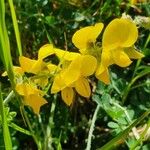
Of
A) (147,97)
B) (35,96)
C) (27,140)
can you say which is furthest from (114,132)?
(35,96)

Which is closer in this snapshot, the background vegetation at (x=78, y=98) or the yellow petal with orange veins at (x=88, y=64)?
the yellow petal with orange veins at (x=88, y=64)

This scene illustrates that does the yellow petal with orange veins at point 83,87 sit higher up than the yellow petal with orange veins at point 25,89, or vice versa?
the yellow petal with orange veins at point 83,87

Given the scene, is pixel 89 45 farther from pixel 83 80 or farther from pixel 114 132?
pixel 114 132

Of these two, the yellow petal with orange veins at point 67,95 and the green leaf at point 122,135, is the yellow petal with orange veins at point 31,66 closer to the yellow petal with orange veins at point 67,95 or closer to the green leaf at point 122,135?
the yellow petal with orange veins at point 67,95

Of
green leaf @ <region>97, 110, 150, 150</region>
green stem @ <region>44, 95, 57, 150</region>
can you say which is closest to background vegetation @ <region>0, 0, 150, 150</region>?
green stem @ <region>44, 95, 57, 150</region>

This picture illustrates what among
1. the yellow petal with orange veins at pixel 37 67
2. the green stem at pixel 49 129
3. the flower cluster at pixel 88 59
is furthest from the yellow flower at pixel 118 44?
the green stem at pixel 49 129

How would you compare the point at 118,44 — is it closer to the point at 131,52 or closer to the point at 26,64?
the point at 131,52

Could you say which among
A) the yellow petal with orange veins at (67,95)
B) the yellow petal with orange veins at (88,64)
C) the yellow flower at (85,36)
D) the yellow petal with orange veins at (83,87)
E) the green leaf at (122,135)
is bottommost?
the green leaf at (122,135)
